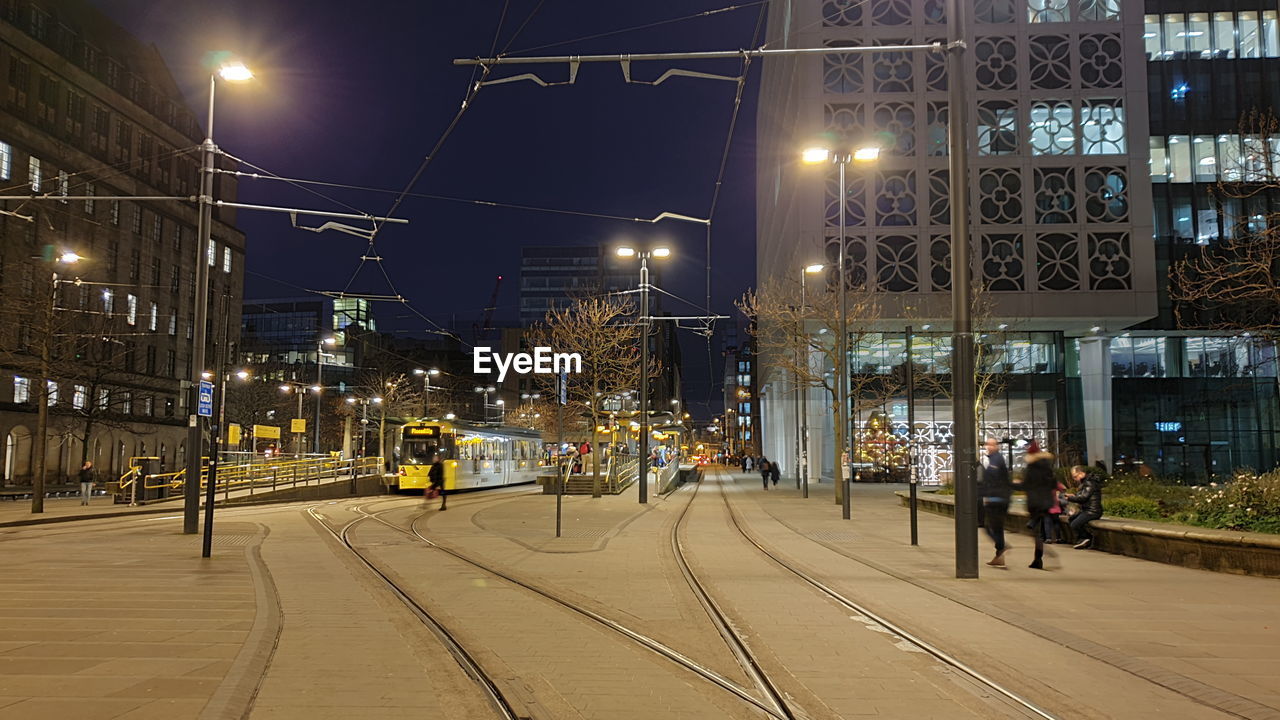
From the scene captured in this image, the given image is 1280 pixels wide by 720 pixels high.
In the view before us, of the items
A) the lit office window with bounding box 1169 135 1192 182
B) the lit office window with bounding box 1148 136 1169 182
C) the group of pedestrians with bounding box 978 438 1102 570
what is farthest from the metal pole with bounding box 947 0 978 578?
the lit office window with bounding box 1169 135 1192 182

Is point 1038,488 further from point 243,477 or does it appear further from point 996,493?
point 243,477

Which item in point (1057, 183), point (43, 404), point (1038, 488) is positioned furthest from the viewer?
point (1057, 183)

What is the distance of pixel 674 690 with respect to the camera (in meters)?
6.71

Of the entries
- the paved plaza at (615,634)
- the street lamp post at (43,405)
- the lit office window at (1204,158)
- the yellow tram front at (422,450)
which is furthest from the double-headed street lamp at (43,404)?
the lit office window at (1204,158)

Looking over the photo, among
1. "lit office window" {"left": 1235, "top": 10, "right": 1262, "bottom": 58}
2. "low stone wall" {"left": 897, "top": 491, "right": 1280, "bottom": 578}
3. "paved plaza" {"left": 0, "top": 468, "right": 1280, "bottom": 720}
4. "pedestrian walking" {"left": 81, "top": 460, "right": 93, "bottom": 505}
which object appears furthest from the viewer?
"lit office window" {"left": 1235, "top": 10, "right": 1262, "bottom": 58}

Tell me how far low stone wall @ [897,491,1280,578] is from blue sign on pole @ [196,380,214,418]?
15803 millimetres

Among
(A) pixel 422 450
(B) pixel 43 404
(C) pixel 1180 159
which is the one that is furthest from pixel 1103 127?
(B) pixel 43 404

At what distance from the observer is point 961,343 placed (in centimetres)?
1284

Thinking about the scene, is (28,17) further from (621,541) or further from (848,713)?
(848,713)

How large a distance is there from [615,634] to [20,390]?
163 feet

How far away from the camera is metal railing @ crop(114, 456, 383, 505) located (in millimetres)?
32062

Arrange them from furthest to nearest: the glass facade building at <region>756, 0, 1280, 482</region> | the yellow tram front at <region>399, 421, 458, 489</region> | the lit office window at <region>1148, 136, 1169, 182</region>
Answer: the lit office window at <region>1148, 136, 1169, 182</region>, the glass facade building at <region>756, 0, 1280, 482</region>, the yellow tram front at <region>399, 421, 458, 489</region>

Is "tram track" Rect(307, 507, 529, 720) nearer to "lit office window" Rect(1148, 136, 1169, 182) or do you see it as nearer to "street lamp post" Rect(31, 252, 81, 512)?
"street lamp post" Rect(31, 252, 81, 512)

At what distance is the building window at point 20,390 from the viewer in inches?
1875
